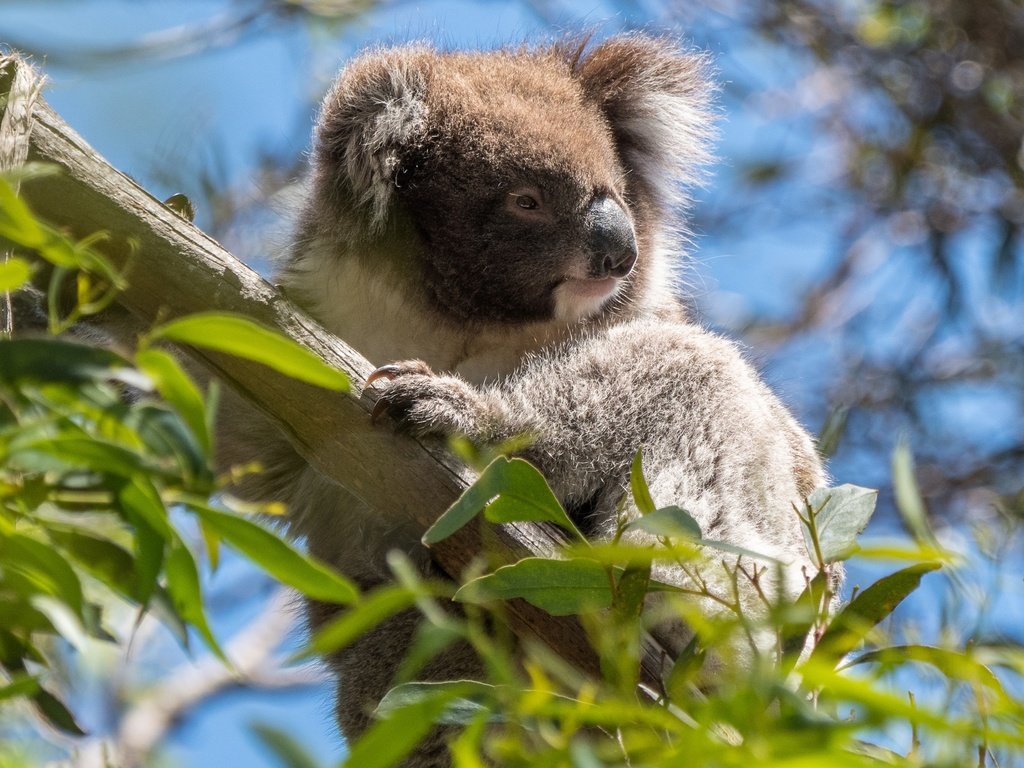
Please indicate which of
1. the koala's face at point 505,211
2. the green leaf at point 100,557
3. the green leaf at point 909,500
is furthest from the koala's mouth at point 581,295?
the green leaf at point 100,557

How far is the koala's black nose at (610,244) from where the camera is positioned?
2914 millimetres

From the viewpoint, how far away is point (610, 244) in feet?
9.56

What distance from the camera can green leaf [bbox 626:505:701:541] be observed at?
1439 mm

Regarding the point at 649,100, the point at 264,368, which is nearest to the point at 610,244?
the point at 649,100

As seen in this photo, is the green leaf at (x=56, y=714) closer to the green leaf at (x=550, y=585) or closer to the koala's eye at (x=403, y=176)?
the green leaf at (x=550, y=585)

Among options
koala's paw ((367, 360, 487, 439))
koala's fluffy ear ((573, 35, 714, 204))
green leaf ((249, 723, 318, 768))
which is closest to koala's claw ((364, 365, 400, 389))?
koala's paw ((367, 360, 487, 439))

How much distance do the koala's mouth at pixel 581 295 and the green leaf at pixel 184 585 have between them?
1.79 metres

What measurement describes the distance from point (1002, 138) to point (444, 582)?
4.67 metres

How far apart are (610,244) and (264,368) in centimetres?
118

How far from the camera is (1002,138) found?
19.5ft

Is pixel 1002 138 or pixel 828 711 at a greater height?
pixel 1002 138

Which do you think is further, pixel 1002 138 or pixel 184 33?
pixel 1002 138

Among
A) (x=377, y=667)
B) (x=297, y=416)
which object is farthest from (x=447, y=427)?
(x=377, y=667)

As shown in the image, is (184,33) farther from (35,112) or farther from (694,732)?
(694,732)
